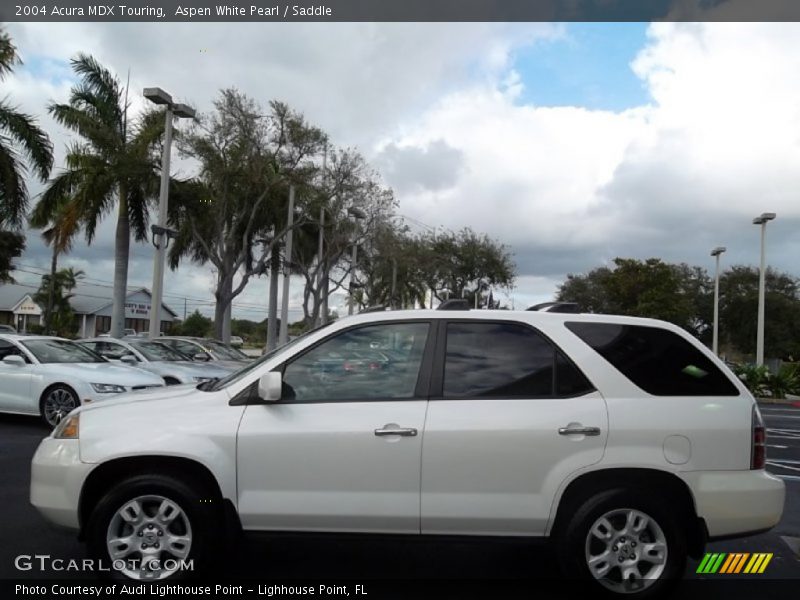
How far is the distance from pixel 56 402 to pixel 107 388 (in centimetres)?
79

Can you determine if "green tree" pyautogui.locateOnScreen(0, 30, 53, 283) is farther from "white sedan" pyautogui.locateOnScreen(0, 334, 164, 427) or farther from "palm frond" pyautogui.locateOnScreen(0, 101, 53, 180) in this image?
"white sedan" pyautogui.locateOnScreen(0, 334, 164, 427)

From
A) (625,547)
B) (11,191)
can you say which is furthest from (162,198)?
(625,547)

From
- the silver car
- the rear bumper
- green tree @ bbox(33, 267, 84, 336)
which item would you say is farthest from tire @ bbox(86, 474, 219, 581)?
green tree @ bbox(33, 267, 84, 336)

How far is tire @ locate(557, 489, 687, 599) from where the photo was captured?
13.9 feet

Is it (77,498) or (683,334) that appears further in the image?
(683,334)

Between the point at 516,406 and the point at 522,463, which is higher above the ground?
the point at 516,406

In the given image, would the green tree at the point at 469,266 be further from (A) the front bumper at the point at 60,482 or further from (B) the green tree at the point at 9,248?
(A) the front bumper at the point at 60,482

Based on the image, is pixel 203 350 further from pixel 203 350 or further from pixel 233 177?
pixel 233 177

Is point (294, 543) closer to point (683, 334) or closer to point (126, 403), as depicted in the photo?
point (126, 403)

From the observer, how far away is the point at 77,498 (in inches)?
171

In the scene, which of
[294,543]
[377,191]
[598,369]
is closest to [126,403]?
[294,543]

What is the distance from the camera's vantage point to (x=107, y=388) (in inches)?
414

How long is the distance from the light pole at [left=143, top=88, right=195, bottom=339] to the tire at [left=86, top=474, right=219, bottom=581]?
15.4 metres

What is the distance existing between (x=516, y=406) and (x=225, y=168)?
21616mm
